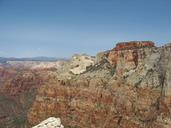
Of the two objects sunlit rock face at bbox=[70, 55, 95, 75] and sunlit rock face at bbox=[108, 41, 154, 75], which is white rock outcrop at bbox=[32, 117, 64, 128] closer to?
sunlit rock face at bbox=[108, 41, 154, 75]

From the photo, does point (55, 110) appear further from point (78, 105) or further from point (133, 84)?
point (133, 84)

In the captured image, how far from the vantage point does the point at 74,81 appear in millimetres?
143625

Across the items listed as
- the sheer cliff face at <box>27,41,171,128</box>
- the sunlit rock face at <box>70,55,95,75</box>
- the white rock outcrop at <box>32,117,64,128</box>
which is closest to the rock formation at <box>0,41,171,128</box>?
the sheer cliff face at <box>27,41,171,128</box>

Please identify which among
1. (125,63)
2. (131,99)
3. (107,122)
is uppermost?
(125,63)

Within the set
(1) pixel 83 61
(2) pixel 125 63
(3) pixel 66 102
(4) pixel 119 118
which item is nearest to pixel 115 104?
(4) pixel 119 118

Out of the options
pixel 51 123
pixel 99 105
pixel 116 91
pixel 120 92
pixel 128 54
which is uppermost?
pixel 128 54

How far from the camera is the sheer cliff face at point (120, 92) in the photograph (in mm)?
113688

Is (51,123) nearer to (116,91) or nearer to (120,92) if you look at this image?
(120,92)

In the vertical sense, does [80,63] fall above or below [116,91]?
above

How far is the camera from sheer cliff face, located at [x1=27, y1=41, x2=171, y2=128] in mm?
113688

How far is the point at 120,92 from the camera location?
12219 centimetres

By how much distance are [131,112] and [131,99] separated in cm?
354

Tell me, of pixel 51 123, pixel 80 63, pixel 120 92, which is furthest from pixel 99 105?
pixel 51 123

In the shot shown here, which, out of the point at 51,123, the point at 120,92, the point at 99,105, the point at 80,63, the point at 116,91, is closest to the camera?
the point at 51,123
